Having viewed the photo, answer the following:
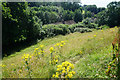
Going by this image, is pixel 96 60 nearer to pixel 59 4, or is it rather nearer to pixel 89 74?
pixel 89 74

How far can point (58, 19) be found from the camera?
56.7 metres

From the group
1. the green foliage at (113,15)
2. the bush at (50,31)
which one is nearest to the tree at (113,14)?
the green foliage at (113,15)

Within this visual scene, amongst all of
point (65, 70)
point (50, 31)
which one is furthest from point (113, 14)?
point (65, 70)

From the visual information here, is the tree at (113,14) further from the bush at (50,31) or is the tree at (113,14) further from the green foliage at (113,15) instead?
the bush at (50,31)

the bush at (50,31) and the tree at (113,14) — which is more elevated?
the tree at (113,14)

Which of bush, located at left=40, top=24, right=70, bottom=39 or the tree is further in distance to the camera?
the tree

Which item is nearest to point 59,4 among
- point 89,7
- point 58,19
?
point 58,19

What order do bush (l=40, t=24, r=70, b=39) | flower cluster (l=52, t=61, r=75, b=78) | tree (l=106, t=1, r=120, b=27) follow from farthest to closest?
tree (l=106, t=1, r=120, b=27), bush (l=40, t=24, r=70, b=39), flower cluster (l=52, t=61, r=75, b=78)

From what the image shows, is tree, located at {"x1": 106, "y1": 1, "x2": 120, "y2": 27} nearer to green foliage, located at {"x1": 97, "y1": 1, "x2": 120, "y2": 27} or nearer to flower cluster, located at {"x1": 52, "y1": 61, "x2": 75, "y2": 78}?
green foliage, located at {"x1": 97, "y1": 1, "x2": 120, "y2": 27}

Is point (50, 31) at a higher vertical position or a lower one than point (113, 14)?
lower

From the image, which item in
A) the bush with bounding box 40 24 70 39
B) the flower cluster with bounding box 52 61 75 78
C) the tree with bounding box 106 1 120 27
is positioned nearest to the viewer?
the flower cluster with bounding box 52 61 75 78

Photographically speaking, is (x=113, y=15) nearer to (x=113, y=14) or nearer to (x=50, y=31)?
(x=113, y=14)

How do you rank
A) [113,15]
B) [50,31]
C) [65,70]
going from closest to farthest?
1. [65,70]
2. [50,31]
3. [113,15]

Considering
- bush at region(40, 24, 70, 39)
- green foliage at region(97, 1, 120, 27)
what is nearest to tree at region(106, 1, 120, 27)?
Answer: green foliage at region(97, 1, 120, 27)
